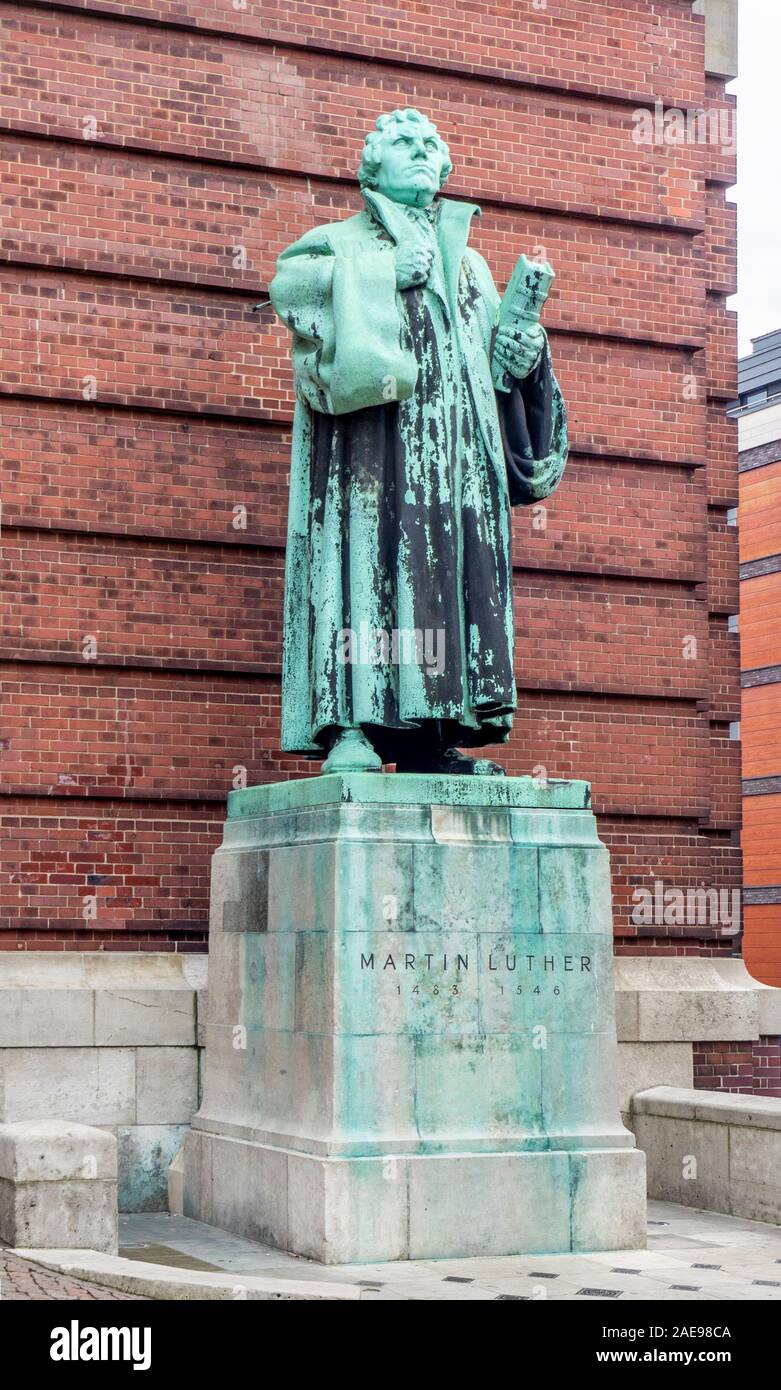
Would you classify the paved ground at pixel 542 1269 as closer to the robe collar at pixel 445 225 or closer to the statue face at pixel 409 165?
the robe collar at pixel 445 225

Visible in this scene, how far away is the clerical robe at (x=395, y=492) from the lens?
9766 mm

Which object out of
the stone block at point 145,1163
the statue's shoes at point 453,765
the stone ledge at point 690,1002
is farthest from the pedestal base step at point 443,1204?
the stone ledge at point 690,1002

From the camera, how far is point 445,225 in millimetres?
10352

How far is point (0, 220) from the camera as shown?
39.4ft

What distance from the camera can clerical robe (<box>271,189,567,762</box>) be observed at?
977 centimetres

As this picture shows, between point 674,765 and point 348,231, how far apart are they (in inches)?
202

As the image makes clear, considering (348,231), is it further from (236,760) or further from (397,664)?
(236,760)

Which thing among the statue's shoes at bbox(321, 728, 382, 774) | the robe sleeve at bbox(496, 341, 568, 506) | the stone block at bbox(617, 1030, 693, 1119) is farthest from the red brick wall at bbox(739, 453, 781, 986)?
the statue's shoes at bbox(321, 728, 382, 774)

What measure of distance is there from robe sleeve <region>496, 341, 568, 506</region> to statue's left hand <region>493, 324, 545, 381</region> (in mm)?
106

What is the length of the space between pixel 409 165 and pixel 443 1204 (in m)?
5.34

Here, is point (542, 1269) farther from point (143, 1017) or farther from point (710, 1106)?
point (143, 1017)

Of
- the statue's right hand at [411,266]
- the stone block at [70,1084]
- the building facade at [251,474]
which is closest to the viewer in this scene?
the statue's right hand at [411,266]

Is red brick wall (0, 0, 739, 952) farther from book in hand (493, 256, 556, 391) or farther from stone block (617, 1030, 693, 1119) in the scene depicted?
book in hand (493, 256, 556, 391)

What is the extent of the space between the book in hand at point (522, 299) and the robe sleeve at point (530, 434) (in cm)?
12
